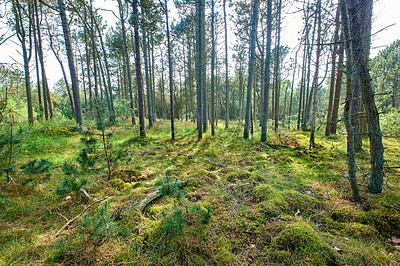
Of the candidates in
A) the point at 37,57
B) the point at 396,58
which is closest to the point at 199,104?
the point at 37,57

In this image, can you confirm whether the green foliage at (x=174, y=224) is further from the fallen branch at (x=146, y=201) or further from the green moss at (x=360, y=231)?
the green moss at (x=360, y=231)

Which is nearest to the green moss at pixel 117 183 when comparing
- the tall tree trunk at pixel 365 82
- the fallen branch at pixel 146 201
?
the fallen branch at pixel 146 201

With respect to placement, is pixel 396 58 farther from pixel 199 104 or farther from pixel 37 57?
pixel 37 57

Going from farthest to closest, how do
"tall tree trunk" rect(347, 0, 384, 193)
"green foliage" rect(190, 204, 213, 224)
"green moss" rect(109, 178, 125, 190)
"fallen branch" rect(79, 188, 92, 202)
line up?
"green moss" rect(109, 178, 125, 190), "fallen branch" rect(79, 188, 92, 202), "tall tree trunk" rect(347, 0, 384, 193), "green foliage" rect(190, 204, 213, 224)

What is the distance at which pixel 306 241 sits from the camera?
198 centimetres

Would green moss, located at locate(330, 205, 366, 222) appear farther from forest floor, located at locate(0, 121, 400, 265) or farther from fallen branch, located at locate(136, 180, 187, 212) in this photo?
fallen branch, located at locate(136, 180, 187, 212)

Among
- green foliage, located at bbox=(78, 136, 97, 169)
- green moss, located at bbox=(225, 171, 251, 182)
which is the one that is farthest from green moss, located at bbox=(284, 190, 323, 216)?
green foliage, located at bbox=(78, 136, 97, 169)

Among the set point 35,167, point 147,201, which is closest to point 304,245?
point 147,201

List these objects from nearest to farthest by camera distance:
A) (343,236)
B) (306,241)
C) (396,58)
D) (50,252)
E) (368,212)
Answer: (50,252) → (306,241) → (343,236) → (368,212) → (396,58)

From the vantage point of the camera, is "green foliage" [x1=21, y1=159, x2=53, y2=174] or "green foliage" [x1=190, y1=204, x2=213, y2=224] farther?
"green foliage" [x1=21, y1=159, x2=53, y2=174]

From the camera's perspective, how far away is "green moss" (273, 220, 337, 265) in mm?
1802

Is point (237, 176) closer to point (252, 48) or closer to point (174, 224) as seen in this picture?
point (174, 224)

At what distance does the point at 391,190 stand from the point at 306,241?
2613mm

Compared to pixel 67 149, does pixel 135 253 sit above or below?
below
